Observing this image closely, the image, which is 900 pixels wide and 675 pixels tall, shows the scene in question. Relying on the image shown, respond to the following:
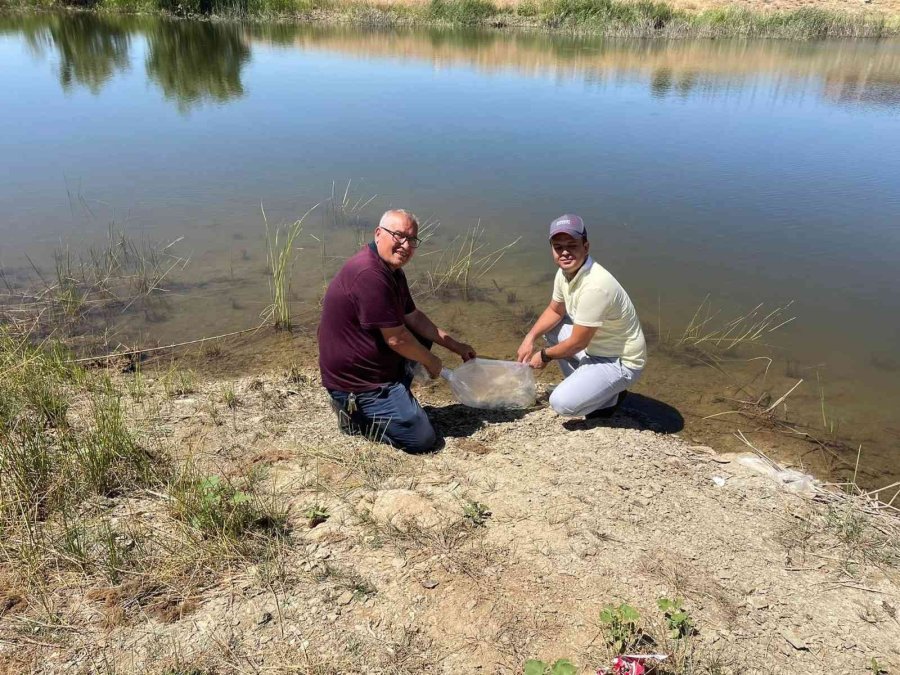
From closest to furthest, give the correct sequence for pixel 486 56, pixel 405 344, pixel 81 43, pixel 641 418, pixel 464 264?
pixel 405 344 → pixel 641 418 → pixel 464 264 → pixel 81 43 → pixel 486 56

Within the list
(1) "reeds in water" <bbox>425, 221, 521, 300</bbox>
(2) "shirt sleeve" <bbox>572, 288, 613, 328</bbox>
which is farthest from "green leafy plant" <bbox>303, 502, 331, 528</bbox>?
(1) "reeds in water" <bbox>425, 221, 521, 300</bbox>

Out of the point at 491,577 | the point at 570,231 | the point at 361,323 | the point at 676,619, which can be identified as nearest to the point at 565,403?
the point at 570,231

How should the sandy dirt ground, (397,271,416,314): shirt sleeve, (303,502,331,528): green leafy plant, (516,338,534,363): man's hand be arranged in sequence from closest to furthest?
1. the sandy dirt ground
2. (303,502,331,528): green leafy plant
3. (397,271,416,314): shirt sleeve
4. (516,338,534,363): man's hand

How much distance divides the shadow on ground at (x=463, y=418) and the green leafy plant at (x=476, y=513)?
1110 mm

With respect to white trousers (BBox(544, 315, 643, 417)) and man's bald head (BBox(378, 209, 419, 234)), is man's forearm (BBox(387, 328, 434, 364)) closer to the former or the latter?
man's bald head (BBox(378, 209, 419, 234))

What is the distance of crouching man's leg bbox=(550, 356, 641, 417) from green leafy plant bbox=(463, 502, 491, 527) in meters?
1.36

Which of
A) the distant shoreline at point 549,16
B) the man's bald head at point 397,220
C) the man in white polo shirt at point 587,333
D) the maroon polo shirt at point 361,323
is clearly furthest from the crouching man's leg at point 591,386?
the distant shoreline at point 549,16

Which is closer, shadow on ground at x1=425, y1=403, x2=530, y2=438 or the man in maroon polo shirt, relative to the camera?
the man in maroon polo shirt

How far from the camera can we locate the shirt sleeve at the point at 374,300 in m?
3.52

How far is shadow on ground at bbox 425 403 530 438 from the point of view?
429cm

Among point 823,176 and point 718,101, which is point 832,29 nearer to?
point 718,101

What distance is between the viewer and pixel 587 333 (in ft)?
13.2

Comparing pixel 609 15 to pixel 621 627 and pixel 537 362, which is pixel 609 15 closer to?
pixel 537 362

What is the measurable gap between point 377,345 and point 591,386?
1544mm
